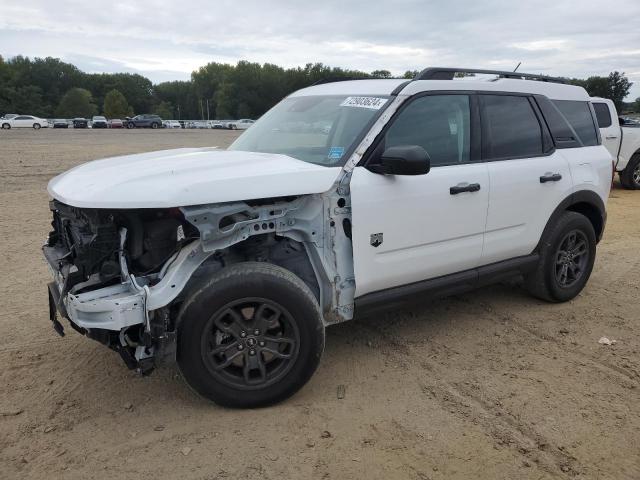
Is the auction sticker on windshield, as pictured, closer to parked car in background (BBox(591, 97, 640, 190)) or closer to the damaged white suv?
the damaged white suv

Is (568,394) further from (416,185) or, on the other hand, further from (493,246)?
(416,185)

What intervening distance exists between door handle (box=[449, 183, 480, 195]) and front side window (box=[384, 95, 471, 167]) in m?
0.19

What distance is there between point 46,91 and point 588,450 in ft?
416

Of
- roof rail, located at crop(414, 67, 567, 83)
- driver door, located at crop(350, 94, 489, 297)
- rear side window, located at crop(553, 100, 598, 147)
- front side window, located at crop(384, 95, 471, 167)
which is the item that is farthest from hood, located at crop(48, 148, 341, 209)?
rear side window, located at crop(553, 100, 598, 147)

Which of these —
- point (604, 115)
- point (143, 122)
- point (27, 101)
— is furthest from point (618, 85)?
point (27, 101)

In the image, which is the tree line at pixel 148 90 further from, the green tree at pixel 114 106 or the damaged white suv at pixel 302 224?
the damaged white suv at pixel 302 224

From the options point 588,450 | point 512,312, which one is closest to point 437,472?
point 588,450

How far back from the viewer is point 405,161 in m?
3.20

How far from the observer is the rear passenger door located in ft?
13.4

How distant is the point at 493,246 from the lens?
416cm

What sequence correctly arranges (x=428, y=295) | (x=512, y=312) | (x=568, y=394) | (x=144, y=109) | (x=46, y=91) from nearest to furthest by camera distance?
(x=568, y=394) → (x=428, y=295) → (x=512, y=312) → (x=46, y=91) → (x=144, y=109)

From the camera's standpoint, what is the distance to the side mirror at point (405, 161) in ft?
10.5

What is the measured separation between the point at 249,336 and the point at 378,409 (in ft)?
2.93

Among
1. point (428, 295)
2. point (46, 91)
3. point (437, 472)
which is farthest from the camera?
point (46, 91)
